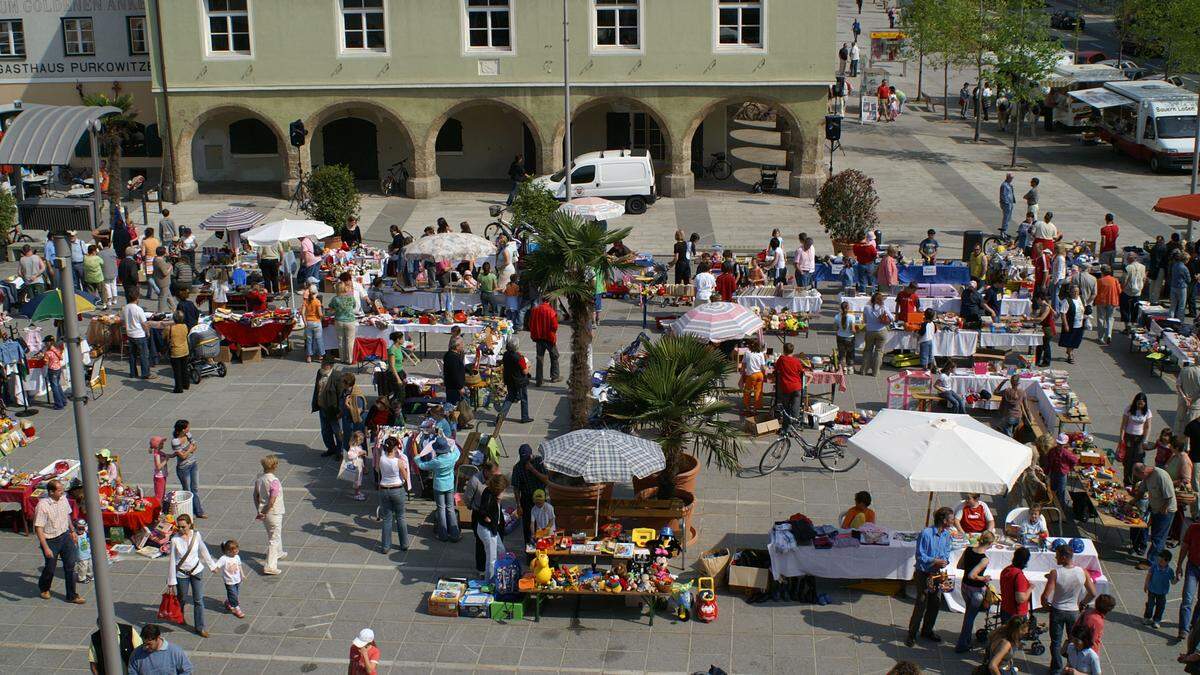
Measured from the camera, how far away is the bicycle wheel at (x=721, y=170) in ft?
136

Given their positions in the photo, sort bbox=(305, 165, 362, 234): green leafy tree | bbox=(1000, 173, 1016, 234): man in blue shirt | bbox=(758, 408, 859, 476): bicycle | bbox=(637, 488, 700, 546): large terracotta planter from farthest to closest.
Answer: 1. bbox=(1000, 173, 1016, 234): man in blue shirt
2. bbox=(305, 165, 362, 234): green leafy tree
3. bbox=(758, 408, 859, 476): bicycle
4. bbox=(637, 488, 700, 546): large terracotta planter

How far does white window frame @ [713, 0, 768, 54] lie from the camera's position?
3681 centimetres

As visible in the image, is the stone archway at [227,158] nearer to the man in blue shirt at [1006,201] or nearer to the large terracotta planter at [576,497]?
the man in blue shirt at [1006,201]

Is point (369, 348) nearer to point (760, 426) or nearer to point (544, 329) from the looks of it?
point (544, 329)

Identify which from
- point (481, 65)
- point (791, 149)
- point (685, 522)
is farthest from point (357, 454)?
point (791, 149)

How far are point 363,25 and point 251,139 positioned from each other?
6693 millimetres

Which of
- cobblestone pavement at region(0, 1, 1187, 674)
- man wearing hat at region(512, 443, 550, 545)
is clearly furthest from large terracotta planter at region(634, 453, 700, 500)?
man wearing hat at region(512, 443, 550, 545)

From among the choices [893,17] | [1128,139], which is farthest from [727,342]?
[893,17]

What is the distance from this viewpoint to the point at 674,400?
648 inches

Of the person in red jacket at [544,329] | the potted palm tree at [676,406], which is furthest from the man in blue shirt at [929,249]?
the potted palm tree at [676,406]

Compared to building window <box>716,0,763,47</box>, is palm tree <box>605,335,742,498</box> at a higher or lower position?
lower

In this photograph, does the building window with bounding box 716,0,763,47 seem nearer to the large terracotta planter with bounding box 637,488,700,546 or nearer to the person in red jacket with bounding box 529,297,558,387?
the person in red jacket with bounding box 529,297,558,387

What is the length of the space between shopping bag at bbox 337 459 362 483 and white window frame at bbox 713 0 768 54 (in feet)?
74.1

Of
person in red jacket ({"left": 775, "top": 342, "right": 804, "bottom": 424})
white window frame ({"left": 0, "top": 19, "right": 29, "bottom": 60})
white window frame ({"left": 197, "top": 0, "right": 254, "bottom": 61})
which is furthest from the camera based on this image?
white window frame ({"left": 0, "top": 19, "right": 29, "bottom": 60})
